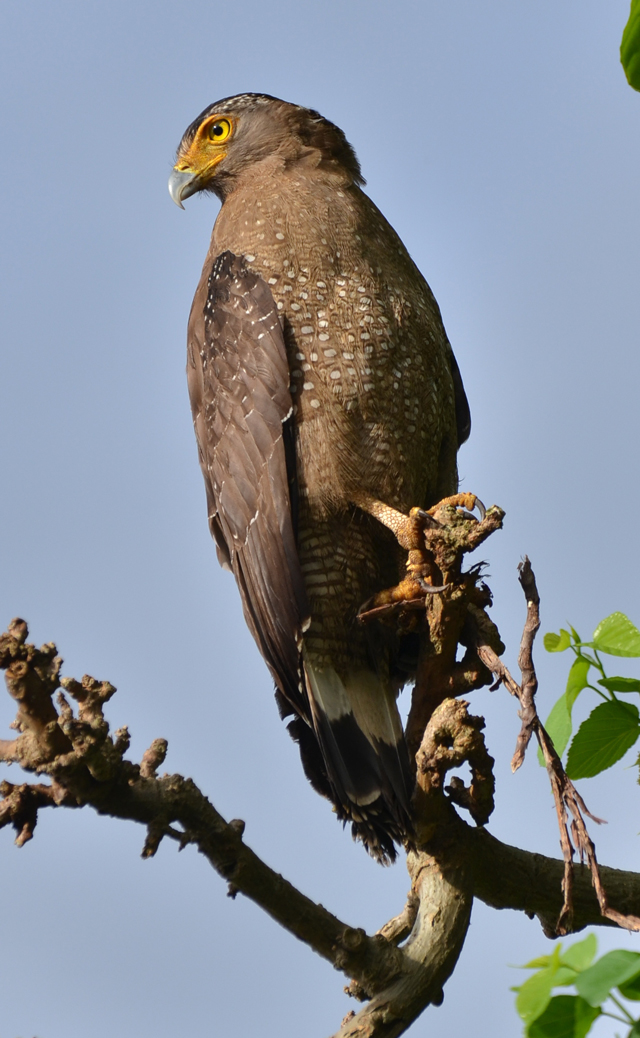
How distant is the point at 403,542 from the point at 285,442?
69 cm

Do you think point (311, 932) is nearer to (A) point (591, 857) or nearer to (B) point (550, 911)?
(A) point (591, 857)

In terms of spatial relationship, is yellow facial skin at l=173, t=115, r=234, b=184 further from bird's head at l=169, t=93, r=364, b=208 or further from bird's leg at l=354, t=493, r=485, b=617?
bird's leg at l=354, t=493, r=485, b=617

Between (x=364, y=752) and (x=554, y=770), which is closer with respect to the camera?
(x=554, y=770)

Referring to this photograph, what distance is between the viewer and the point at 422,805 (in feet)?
11.2

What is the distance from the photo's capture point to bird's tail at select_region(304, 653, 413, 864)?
3691 millimetres

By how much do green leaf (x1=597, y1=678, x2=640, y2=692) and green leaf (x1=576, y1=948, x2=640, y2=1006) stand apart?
903mm

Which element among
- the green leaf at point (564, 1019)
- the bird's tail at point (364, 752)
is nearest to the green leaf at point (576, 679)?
the green leaf at point (564, 1019)

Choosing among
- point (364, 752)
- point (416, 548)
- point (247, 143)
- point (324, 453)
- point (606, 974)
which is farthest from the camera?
point (247, 143)

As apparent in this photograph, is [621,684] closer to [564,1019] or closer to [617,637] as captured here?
[617,637]

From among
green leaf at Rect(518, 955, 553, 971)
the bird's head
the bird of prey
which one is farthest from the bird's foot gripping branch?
Result: the bird's head

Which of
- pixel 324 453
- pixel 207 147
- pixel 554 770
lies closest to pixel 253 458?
pixel 324 453

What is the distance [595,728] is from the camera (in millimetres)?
2670

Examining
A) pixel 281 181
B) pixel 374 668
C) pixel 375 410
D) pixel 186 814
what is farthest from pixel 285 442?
pixel 186 814

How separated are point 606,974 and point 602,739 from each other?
1.08 meters
